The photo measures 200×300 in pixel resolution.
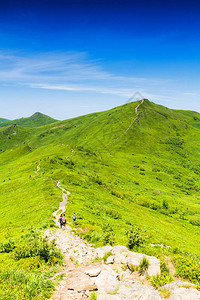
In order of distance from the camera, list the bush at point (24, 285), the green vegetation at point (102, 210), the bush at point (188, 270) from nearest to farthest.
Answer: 1. the bush at point (24, 285)
2. the bush at point (188, 270)
3. the green vegetation at point (102, 210)

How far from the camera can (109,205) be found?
46.8 m

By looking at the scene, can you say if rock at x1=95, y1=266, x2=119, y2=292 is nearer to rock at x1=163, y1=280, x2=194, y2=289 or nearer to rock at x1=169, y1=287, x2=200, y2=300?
rock at x1=163, y1=280, x2=194, y2=289

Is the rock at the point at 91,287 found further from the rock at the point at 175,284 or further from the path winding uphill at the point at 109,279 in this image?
the rock at the point at 175,284

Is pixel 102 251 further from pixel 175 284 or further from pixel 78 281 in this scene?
pixel 175 284

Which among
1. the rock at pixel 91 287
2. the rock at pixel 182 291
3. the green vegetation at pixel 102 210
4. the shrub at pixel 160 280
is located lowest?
the green vegetation at pixel 102 210

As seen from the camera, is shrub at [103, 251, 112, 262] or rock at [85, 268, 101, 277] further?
shrub at [103, 251, 112, 262]

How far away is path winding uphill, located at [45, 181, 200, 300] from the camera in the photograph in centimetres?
1115

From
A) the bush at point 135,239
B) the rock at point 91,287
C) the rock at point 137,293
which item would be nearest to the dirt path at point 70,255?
the rock at point 91,287

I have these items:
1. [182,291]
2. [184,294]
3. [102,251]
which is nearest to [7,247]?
[102,251]

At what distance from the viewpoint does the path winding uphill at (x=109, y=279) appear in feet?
36.6

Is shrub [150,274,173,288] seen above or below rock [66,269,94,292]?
above

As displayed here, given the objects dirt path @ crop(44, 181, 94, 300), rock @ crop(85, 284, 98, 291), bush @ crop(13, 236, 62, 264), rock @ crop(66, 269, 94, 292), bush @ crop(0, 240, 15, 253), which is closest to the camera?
dirt path @ crop(44, 181, 94, 300)

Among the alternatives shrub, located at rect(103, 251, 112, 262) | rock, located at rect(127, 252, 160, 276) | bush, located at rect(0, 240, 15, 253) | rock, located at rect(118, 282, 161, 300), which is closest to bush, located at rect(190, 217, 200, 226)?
rock, located at rect(127, 252, 160, 276)

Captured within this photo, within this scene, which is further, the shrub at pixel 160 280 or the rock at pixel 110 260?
the rock at pixel 110 260
